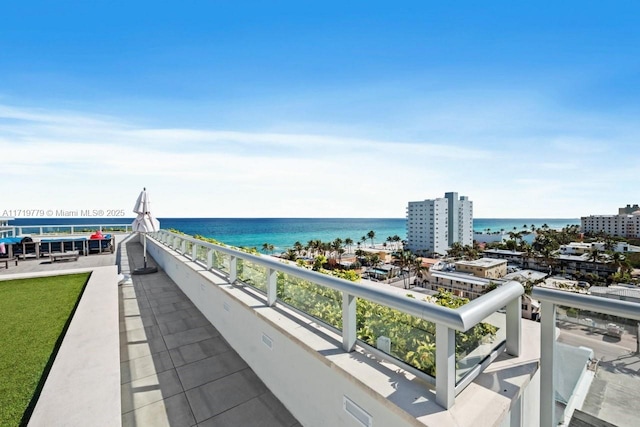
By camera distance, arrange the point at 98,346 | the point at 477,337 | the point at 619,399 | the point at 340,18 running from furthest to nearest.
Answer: the point at 340,18
the point at 98,346
the point at 477,337
the point at 619,399

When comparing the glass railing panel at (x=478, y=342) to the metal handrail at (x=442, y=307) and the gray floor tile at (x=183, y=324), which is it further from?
the gray floor tile at (x=183, y=324)

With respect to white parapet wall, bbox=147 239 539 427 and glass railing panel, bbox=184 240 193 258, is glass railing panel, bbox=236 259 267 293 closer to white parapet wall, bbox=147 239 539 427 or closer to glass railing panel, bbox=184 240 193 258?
white parapet wall, bbox=147 239 539 427

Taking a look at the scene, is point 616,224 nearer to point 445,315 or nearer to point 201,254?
point 201,254

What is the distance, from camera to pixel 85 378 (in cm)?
244

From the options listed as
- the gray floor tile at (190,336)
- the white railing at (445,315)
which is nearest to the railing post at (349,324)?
the white railing at (445,315)

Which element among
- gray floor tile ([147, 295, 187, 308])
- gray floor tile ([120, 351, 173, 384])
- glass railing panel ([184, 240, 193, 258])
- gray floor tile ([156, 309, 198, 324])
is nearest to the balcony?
gray floor tile ([120, 351, 173, 384])

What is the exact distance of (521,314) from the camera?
6.53 ft

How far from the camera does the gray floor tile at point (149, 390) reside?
2842 millimetres

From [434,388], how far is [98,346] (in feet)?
11.4

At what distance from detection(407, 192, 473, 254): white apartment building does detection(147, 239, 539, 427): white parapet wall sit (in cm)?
9508

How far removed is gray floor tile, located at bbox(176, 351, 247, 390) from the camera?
3242mm

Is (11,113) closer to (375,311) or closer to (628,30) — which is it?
(375,311)

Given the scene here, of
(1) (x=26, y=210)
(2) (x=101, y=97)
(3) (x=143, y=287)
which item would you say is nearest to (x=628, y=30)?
(3) (x=143, y=287)

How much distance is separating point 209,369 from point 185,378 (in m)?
0.29
